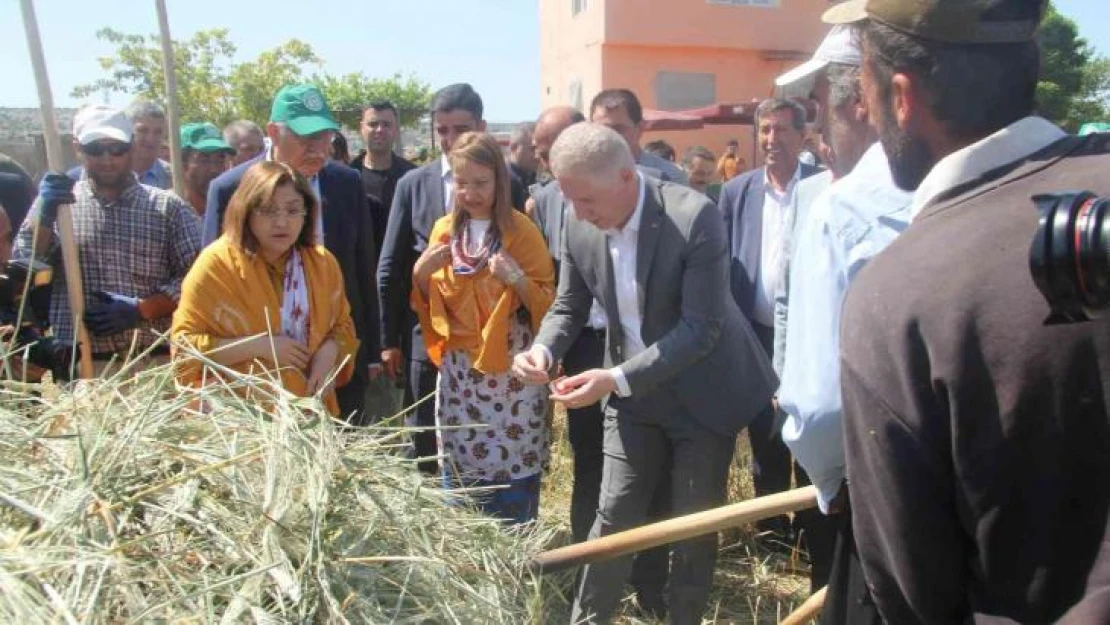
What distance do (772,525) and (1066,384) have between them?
351 centimetres

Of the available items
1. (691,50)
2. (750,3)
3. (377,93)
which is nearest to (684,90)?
(691,50)

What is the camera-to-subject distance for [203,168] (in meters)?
5.20

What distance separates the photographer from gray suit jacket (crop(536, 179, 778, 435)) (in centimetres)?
298

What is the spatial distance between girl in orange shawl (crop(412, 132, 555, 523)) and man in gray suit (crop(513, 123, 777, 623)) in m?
0.41

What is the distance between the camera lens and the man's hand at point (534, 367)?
3.13 meters

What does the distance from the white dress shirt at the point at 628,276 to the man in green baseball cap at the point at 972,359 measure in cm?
168

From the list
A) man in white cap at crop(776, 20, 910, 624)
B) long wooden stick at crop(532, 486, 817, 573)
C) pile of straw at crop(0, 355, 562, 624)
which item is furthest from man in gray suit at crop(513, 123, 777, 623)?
pile of straw at crop(0, 355, 562, 624)

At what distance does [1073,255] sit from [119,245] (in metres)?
3.64

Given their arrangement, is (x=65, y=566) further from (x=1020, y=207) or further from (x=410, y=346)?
(x=410, y=346)

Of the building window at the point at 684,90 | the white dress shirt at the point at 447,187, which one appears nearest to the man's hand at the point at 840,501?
the white dress shirt at the point at 447,187

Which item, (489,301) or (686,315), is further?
(489,301)

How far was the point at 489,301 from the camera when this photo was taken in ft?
12.2

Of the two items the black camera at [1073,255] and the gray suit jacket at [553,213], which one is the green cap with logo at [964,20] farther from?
the gray suit jacket at [553,213]

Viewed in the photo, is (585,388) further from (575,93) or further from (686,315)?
(575,93)
